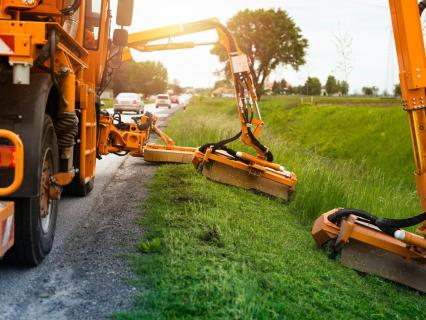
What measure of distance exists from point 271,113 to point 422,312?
91.3ft

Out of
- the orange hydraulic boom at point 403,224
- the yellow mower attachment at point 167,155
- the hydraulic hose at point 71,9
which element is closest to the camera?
the orange hydraulic boom at point 403,224

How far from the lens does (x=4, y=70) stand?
14.1 feet

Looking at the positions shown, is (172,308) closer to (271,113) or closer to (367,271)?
(367,271)

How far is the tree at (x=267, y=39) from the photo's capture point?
5678 centimetres

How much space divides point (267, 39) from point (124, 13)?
51.6m

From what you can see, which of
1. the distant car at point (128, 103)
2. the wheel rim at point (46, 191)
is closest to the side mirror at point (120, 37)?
the wheel rim at point (46, 191)

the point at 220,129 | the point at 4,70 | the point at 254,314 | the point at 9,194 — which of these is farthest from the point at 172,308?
the point at 220,129

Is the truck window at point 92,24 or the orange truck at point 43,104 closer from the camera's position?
the orange truck at point 43,104

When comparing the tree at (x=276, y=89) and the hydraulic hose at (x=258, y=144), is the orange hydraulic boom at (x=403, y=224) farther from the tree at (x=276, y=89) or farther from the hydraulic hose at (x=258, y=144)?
the tree at (x=276, y=89)

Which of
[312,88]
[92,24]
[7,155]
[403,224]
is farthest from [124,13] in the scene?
[312,88]

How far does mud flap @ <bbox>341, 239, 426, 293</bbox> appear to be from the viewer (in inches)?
210

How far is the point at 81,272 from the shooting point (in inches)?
179

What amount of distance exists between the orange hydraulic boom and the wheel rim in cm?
264

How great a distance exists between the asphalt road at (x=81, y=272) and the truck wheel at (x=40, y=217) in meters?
0.13
